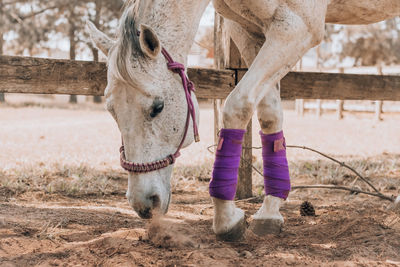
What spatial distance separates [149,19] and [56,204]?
1.82m

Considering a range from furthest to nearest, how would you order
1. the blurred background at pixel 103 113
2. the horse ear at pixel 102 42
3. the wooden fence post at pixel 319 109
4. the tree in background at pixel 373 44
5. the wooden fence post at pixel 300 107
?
the tree in background at pixel 373 44 < the wooden fence post at pixel 300 107 < the wooden fence post at pixel 319 109 < the blurred background at pixel 103 113 < the horse ear at pixel 102 42

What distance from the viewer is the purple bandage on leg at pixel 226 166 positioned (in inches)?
78.0

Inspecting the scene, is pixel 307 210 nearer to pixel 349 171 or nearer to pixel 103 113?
pixel 349 171

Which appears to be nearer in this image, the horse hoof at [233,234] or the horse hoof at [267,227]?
the horse hoof at [233,234]

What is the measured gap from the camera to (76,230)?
2268mm

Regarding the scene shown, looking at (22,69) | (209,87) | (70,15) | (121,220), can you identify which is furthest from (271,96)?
(70,15)

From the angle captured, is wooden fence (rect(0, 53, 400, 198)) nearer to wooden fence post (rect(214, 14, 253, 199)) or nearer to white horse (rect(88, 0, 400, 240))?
wooden fence post (rect(214, 14, 253, 199))

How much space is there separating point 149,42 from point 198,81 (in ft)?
4.98

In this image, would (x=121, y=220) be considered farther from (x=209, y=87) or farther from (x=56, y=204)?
(x=209, y=87)

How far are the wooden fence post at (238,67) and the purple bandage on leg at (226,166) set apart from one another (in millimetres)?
1265

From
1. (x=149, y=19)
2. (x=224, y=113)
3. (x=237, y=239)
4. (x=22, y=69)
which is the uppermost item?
(x=149, y=19)

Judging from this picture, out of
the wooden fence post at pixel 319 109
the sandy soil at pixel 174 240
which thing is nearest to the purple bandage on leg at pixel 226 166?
the sandy soil at pixel 174 240

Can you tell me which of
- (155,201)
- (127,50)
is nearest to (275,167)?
(155,201)

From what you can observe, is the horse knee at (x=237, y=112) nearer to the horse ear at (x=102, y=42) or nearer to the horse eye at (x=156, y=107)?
the horse eye at (x=156, y=107)
